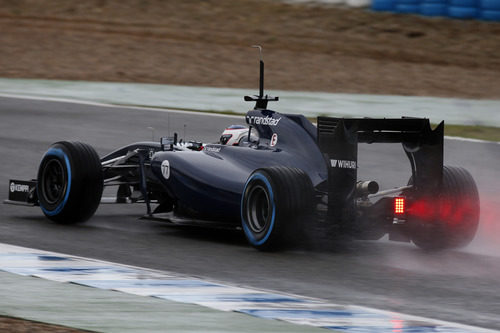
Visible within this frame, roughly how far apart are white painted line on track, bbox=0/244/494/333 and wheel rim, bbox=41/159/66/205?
6.05 ft

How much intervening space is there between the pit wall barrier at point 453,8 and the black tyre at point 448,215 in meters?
21.7

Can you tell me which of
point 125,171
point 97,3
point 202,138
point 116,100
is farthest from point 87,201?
point 97,3

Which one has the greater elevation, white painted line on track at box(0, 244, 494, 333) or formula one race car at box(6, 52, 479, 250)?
formula one race car at box(6, 52, 479, 250)

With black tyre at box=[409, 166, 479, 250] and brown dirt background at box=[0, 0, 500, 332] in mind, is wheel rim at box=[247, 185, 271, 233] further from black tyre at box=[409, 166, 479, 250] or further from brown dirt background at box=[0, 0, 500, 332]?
brown dirt background at box=[0, 0, 500, 332]

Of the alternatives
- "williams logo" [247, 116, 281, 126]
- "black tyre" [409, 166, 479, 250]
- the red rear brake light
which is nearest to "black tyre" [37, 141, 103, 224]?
"williams logo" [247, 116, 281, 126]

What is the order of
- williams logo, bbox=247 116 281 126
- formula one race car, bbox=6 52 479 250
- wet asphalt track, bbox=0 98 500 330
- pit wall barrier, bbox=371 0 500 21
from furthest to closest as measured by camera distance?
1. pit wall barrier, bbox=371 0 500 21
2. williams logo, bbox=247 116 281 126
3. formula one race car, bbox=6 52 479 250
4. wet asphalt track, bbox=0 98 500 330

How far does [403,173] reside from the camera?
48.8 feet

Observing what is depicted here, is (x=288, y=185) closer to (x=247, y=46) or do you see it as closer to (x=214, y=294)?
(x=214, y=294)

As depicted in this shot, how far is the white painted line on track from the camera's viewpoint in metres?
6.83

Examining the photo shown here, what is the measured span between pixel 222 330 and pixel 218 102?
14.9 m

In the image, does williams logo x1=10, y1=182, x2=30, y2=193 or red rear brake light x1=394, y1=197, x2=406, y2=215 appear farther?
williams logo x1=10, y1=182, x2=30, y2=193

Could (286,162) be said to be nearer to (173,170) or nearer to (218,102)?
(173,170)

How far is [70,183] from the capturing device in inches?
418

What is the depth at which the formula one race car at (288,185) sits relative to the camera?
9469 mm
